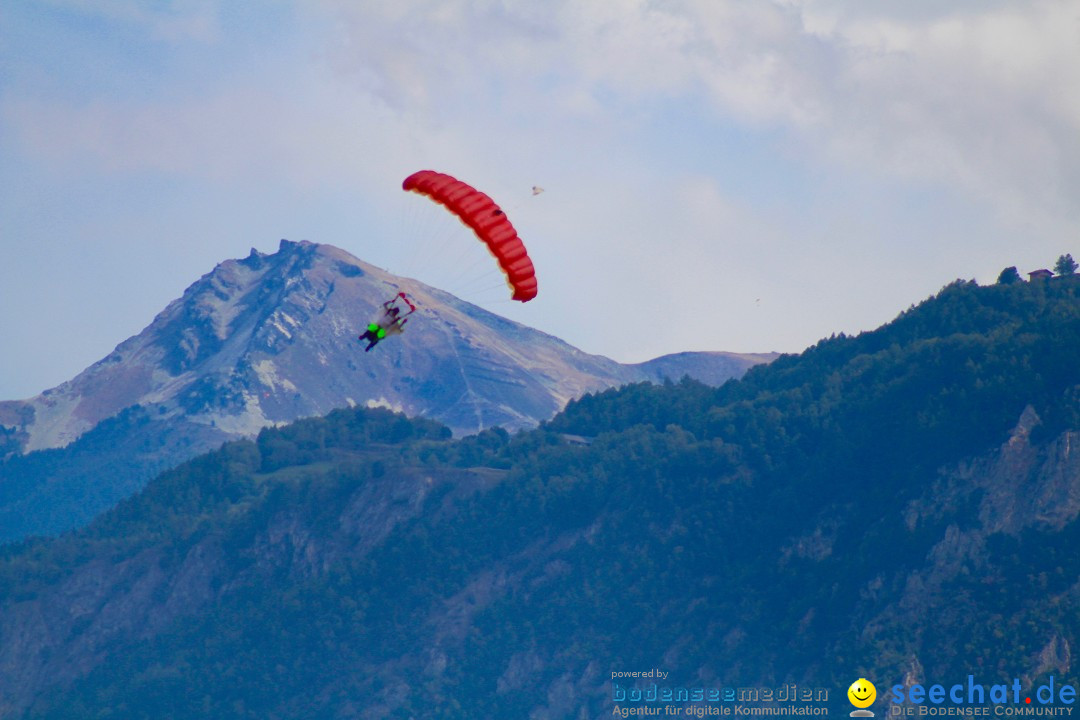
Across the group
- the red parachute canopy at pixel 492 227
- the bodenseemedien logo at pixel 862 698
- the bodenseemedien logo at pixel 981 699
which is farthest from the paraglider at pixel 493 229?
the bodenseemedien logo at pixel 862 698

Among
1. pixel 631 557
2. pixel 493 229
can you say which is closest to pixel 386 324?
pixel 493 229

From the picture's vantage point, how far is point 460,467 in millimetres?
169250

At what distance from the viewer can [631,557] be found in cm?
14275

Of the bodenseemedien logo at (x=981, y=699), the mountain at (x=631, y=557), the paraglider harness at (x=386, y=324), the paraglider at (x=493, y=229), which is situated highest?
the paraglider at (x=493, y=229)

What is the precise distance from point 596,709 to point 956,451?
3214 cm

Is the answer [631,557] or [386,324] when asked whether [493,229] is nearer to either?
[386,324]

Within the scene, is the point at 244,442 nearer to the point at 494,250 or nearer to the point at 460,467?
the point at 460,467

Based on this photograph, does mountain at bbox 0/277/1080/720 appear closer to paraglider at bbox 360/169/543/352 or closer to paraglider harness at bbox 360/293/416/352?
paraglider at bbox 360/169/543/352

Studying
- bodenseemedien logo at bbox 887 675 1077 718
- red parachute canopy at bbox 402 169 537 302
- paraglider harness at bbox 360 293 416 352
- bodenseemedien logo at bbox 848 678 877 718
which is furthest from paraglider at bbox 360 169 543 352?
bodenseemedien logo at bbox 848 678 877 718

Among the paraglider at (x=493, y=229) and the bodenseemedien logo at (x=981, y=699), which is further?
the bodenseemedien logo at (x=981, y=699)

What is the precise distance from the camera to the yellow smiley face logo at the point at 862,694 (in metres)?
111

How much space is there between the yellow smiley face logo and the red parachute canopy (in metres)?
49.0

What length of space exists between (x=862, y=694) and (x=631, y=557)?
3475 cm

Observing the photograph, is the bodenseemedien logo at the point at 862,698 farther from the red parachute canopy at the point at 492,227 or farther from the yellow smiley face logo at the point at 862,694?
the red parachute canopy at the point at 492,227
